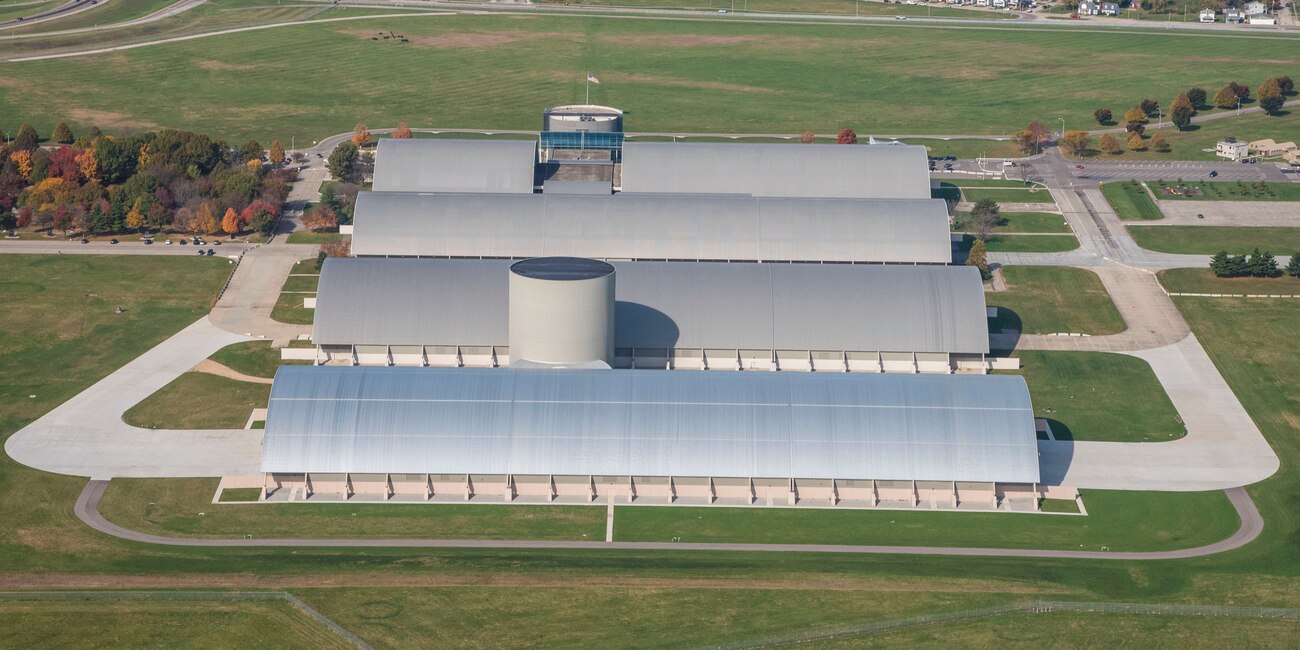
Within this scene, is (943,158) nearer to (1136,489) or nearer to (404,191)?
(404,191)

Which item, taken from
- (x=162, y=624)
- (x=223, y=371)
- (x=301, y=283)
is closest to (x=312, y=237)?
(x=301, y=283)

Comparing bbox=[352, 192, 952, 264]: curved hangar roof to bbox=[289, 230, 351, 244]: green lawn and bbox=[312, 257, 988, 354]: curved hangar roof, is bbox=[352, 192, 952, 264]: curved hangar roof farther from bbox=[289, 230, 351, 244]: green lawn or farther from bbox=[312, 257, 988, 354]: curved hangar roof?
bbox=[289, 230, 351, 244]: green lawn

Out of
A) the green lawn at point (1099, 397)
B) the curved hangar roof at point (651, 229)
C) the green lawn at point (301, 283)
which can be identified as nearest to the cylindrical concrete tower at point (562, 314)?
the curved hangar roof at point (651, 229)

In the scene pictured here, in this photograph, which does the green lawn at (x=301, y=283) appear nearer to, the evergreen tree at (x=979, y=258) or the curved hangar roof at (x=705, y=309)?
the curved hangar roof at (x=705, y=309)

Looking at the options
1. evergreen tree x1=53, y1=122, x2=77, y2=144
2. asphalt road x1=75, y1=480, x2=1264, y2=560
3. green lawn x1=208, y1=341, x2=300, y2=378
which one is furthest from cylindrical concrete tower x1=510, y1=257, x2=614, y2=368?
evergreen tree x1=53, y1=122, x2=77, y2=144

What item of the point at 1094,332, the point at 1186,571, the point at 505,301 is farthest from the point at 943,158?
the point at 1186,571
